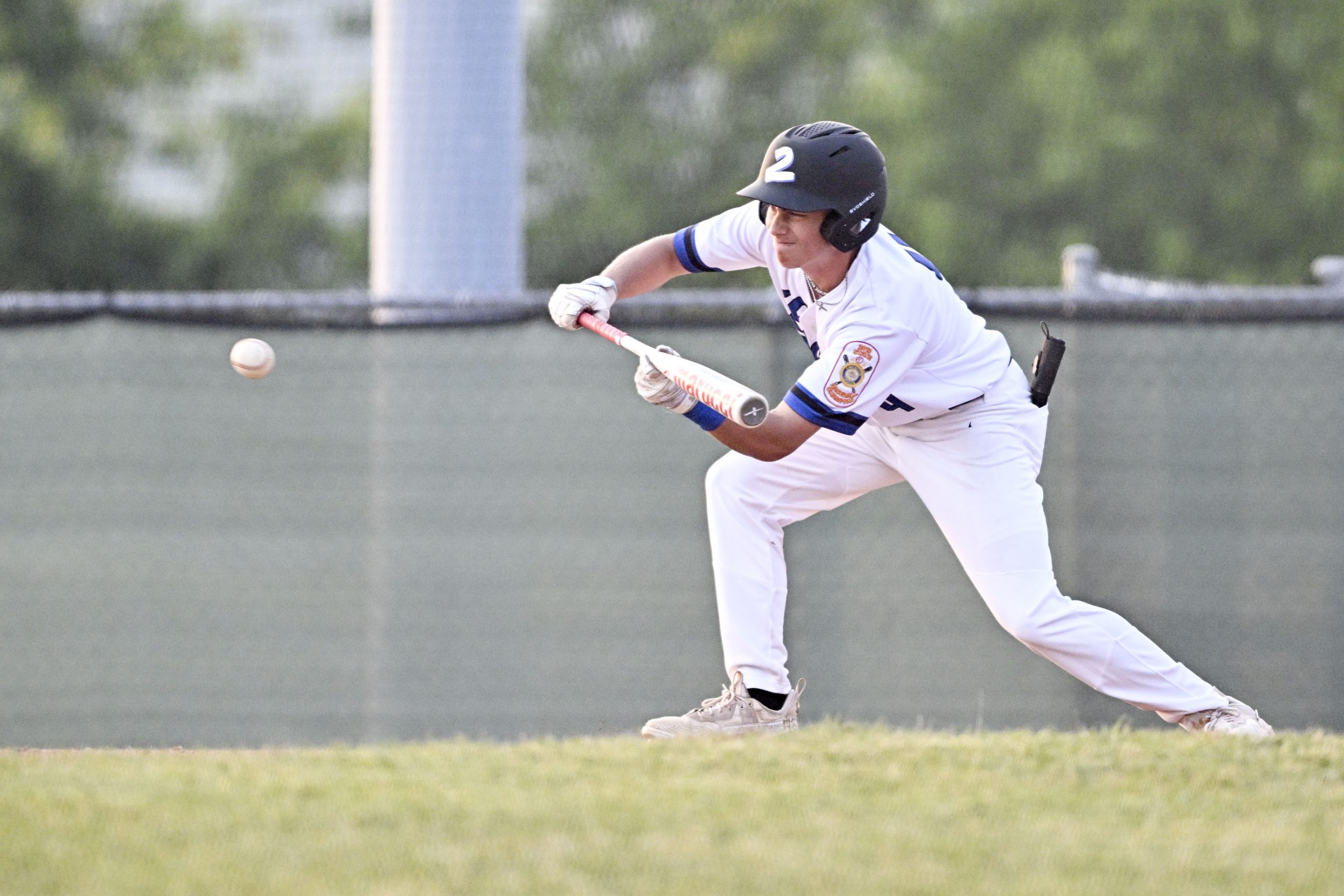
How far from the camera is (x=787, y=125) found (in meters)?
30.2

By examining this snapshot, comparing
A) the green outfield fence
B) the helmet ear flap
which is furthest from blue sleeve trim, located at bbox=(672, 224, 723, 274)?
the green outfield fence

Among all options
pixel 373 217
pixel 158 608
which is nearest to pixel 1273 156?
pixel 373 217

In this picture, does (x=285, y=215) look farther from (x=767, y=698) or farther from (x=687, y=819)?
(x=687, y=819)

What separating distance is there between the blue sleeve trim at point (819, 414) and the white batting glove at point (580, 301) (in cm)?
84

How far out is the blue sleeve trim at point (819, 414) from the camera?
442 cm

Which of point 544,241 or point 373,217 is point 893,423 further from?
point 544,241

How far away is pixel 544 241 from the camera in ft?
99.3

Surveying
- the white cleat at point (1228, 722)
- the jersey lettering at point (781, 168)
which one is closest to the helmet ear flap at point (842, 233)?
the jersey lettering at point (781, 168)

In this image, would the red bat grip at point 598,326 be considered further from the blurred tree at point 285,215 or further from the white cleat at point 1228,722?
the blurred tree at point 285,215

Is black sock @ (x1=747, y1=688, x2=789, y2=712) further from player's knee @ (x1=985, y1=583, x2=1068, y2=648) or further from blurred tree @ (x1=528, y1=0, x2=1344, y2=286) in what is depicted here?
blurred tree @ (x1=528, y1=0, x2=1344, y2=286)

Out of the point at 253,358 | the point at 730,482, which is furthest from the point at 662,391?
the point at 253,358

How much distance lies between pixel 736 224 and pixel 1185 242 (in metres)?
23.8

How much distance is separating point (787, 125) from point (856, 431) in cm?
2619

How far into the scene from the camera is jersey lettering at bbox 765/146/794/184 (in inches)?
178
